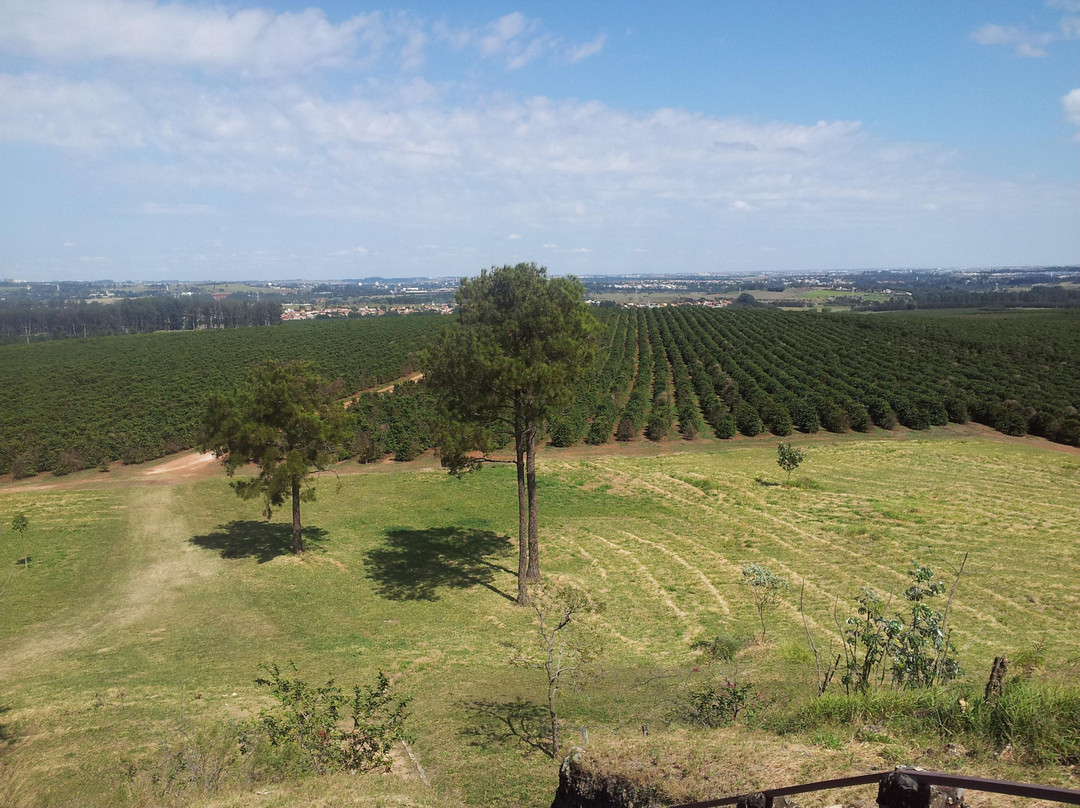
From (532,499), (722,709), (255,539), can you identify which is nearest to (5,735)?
(532,499)

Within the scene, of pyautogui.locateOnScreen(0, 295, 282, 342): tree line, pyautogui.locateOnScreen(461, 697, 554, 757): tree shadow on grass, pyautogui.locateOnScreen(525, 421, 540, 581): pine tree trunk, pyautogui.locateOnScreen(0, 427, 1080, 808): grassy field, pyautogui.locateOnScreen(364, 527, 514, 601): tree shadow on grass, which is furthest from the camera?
pyautogui.locateOnScreen(0, 295, 282, 342): tree line

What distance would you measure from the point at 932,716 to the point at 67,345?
124705mm

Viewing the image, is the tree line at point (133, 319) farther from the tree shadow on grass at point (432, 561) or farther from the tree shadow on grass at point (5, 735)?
the tree shadow on grass at point (5, 735)

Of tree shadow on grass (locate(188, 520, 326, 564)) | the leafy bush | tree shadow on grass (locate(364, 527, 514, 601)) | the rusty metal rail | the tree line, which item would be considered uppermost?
the tree line

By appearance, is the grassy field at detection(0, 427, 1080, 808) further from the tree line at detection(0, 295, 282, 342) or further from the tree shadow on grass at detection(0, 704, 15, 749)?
the tree line at detection(0, 295, 282, 342)

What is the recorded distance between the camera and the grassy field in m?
8.93

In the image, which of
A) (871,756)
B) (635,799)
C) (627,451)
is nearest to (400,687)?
(635,799)

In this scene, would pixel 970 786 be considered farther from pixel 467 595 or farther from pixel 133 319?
pixel 133 319

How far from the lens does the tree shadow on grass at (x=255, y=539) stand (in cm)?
2020

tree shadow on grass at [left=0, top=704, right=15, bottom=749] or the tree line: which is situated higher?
the tree line

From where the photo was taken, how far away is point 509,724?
996cm

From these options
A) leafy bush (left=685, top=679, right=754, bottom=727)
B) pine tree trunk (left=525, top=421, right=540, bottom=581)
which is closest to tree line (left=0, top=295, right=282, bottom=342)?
pine tree trunk (left=525, top=421, right=540, bottom=581)

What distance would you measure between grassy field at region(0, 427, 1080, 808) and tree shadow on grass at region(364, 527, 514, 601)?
113 mm

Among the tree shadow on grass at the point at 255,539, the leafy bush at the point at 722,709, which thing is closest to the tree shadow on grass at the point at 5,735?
the tree shadow on grass at the point at 255,539
